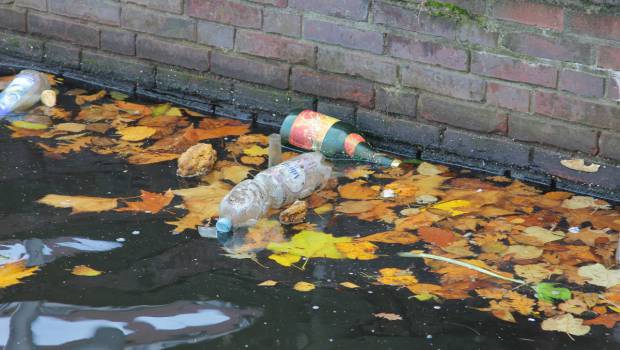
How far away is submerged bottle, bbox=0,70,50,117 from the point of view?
4.71 m

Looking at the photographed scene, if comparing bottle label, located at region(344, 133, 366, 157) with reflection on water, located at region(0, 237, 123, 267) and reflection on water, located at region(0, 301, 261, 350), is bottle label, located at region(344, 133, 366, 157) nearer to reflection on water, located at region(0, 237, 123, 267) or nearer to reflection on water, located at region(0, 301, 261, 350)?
reflection on water, located at region(0, 237, 123, 267)

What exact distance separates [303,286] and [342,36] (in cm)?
153

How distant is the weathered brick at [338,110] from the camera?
4570 mm

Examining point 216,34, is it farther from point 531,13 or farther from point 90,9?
point 531,13

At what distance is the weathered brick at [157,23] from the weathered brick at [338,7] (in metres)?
0.61

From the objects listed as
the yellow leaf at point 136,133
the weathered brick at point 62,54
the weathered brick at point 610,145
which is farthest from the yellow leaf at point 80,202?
the weathered brick at point 610,145

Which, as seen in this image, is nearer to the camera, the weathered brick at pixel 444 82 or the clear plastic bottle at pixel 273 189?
the clear plastic bottle at pixel 273 189

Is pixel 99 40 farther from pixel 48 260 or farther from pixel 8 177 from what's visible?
pixel 48 260

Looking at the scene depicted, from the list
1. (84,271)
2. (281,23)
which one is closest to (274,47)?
(281,23)

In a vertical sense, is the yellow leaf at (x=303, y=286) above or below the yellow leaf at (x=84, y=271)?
above

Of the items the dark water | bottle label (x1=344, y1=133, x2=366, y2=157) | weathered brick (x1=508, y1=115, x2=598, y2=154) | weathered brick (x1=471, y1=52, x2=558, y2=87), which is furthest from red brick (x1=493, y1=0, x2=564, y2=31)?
the dark water

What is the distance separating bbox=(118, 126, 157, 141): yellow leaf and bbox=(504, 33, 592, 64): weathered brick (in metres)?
1.66

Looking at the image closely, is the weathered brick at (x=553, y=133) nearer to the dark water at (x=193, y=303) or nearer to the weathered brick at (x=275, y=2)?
the dark water at (x=193, y=303)

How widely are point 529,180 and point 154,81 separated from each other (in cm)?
197
